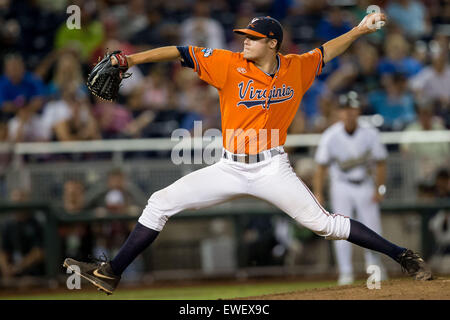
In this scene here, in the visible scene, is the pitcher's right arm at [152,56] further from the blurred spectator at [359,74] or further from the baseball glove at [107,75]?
the blurred spectator at [359,74]

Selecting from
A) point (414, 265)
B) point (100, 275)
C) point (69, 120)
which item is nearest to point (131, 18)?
point (69, 120)

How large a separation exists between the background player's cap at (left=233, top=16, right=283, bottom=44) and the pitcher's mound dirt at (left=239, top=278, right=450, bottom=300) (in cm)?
196

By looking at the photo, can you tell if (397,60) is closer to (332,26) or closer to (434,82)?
(434,82)

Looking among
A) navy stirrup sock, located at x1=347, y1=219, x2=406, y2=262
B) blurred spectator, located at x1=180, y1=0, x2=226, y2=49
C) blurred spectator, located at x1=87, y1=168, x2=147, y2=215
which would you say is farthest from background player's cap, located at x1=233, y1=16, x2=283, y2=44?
blurred spectator, located at x1=180, y1=0, x2=226, y2=49

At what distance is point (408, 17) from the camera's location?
13.5 metres

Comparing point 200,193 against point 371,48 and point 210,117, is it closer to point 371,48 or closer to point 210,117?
point 210,117

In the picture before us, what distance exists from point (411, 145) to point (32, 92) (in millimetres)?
5644

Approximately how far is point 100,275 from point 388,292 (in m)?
2.15

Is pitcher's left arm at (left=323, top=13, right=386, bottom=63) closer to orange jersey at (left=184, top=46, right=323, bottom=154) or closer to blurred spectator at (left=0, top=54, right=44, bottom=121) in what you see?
orange jersey at (left=184, top=46, right=323, bottom=154)

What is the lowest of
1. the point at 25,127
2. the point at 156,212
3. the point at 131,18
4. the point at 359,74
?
the point at 156,212

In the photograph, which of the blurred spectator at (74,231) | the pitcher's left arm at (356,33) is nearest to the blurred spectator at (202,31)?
the blurred spectator at (74,231)

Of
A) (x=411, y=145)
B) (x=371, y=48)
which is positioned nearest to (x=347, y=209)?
(x=411, y=145)
